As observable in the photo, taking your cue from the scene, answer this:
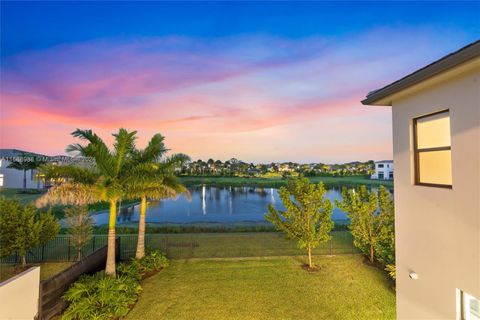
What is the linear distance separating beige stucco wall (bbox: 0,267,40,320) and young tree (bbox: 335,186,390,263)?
11.1 metres

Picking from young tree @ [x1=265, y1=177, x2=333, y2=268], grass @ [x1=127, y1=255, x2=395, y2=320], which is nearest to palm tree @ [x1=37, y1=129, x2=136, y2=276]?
grass @ [x1=127, y1=255, x2=395, y2=320]

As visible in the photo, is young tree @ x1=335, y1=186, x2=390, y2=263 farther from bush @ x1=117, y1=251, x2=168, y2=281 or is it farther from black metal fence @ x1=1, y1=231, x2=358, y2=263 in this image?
bush @ x1=117, y1=251, x2=168, y2=281

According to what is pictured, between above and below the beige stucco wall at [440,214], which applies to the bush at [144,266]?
below

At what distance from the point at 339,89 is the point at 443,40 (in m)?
8.26

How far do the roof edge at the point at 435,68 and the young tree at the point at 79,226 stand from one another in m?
13.3

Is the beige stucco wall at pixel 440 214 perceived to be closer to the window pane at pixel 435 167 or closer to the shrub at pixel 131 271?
the window pane at pixel 435 167

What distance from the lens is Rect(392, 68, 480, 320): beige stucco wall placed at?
3.41 m

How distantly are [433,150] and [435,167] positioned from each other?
31cm

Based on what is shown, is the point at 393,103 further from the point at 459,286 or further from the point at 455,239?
the point at 459,286

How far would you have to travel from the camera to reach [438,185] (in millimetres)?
4152

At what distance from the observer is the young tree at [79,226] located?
11.9 meters

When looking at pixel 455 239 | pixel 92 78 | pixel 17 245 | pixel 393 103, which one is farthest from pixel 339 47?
pixel 17 245

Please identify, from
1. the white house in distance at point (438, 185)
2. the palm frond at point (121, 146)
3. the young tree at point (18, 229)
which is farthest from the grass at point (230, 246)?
the white house in distance at point (438, 185)

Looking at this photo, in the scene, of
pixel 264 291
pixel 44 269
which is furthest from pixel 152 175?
pixel 44 269
